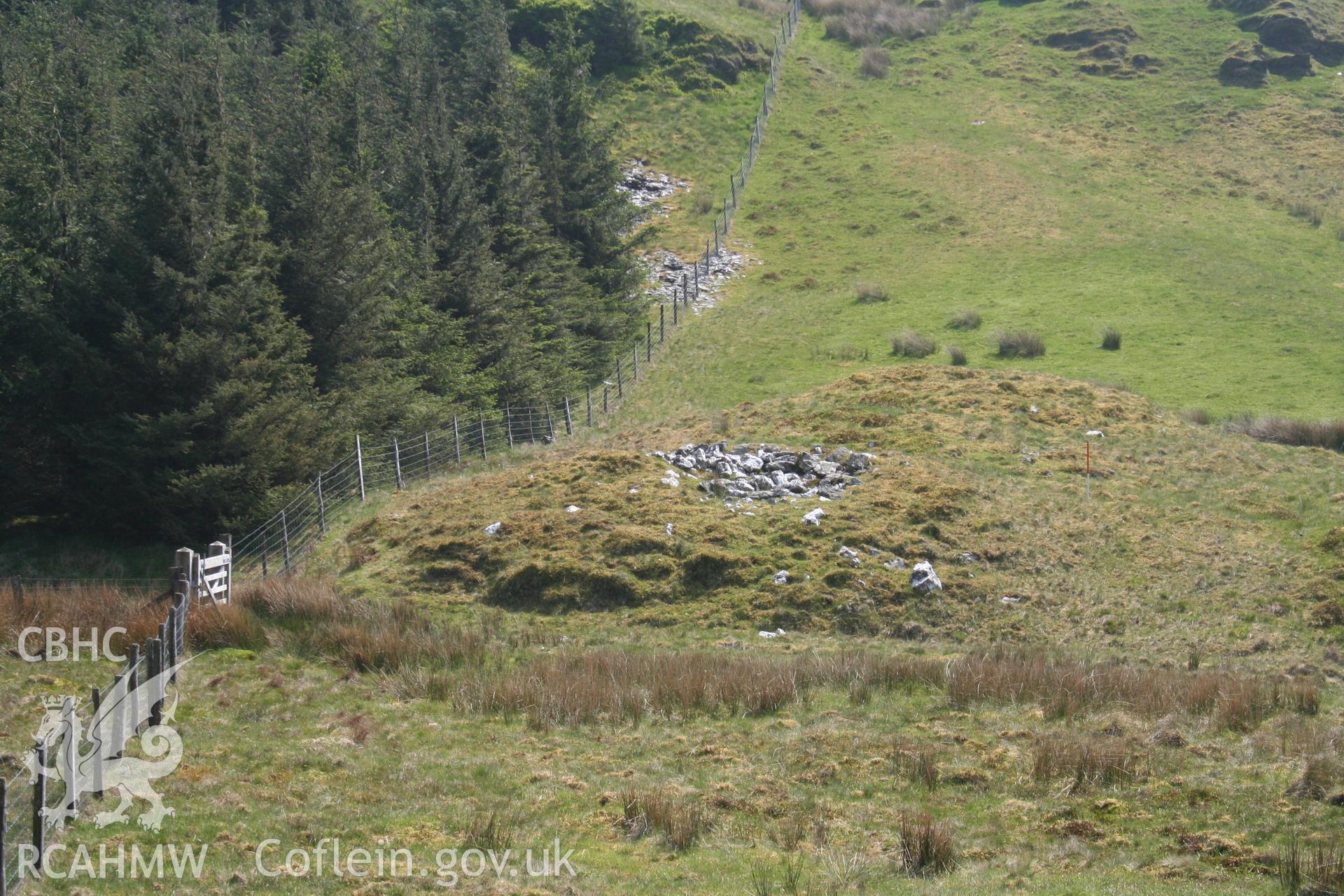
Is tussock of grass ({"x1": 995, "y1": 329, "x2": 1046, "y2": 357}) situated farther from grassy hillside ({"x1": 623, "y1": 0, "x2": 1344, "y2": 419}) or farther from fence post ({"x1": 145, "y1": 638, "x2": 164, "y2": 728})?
fence post ({"x1": 145, "y1": 638, "x2": 164, "y2": 728})

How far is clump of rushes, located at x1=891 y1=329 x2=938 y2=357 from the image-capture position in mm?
42938

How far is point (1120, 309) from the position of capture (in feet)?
154

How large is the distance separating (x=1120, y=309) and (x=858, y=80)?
4082cm

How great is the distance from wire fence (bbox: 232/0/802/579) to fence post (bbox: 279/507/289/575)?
0.08ft

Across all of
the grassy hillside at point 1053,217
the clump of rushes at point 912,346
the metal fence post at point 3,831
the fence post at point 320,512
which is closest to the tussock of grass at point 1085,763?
the metal fence post at point 3,831

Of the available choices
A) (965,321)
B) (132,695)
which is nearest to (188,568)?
(132,695)

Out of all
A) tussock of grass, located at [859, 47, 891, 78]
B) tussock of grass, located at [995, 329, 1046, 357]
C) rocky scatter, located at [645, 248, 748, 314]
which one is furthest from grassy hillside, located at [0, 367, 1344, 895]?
tussock of grass, located at [859, 47, 891, 78]

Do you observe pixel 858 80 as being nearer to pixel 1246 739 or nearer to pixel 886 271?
pixel 886 271

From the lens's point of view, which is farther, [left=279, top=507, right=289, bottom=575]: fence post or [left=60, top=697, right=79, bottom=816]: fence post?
[left=279, top=507, right=289, bottom=575]: fence post

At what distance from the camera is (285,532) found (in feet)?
77.0

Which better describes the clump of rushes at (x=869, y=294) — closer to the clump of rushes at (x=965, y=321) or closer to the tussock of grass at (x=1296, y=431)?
Answer: the clump of rushes at (x=965, y=321)

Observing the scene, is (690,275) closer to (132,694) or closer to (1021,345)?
(1021,345)

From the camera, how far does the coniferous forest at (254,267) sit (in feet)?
81.7

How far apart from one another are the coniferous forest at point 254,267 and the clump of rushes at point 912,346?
1160 centimetres
